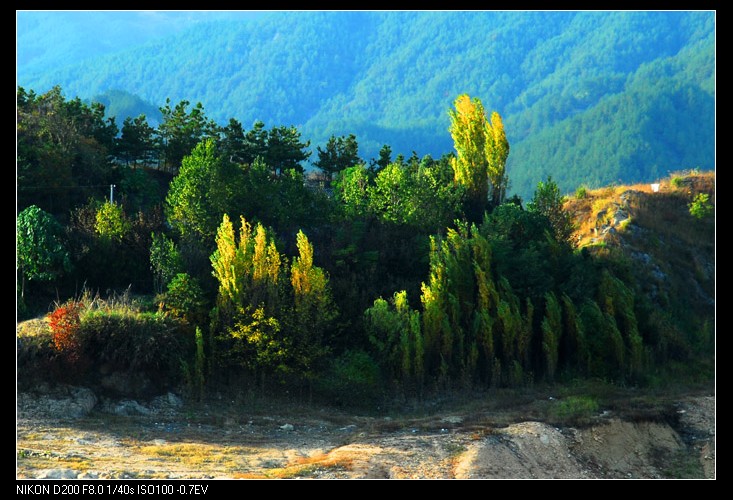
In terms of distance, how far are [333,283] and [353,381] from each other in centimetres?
443

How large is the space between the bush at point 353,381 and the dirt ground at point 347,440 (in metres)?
0.95

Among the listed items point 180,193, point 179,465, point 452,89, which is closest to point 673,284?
point 180,193

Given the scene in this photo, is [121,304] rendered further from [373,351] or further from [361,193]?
[361,193]

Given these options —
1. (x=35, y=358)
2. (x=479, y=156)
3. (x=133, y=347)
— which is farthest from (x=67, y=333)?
(x=479, y=156)

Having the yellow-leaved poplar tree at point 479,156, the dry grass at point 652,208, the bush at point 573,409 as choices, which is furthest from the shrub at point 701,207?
the bush at point 573,409

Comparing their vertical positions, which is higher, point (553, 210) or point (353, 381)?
point (553, 210)

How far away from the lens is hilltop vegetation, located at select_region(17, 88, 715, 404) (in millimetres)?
29266

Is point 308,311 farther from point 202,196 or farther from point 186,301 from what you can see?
point 202,196

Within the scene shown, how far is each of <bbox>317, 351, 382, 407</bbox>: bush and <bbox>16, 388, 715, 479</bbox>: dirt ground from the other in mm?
950

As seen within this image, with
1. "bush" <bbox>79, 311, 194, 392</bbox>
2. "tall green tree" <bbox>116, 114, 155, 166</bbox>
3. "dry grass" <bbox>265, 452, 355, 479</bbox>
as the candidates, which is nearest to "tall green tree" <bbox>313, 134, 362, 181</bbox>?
"tall green tree" <bbox>116, 114, 155, 166</bbox>

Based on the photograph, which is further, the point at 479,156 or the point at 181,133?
the point at 181,133

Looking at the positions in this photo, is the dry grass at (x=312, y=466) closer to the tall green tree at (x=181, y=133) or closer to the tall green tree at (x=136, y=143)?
the tall green tree at (x=181, y=133)

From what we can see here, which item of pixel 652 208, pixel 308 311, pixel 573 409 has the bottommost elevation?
pixel 573 409

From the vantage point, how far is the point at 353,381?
3017 centimetres
